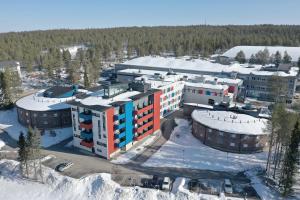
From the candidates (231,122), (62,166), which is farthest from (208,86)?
(62,166)

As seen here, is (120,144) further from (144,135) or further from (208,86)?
(208,86)

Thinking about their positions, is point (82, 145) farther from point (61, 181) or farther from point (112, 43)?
point (112, 43)

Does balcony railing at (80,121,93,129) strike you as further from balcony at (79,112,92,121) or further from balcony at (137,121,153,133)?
balcony at (137,121,153,133)

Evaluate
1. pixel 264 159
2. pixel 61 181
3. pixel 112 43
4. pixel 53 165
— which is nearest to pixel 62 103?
pixel 53 165

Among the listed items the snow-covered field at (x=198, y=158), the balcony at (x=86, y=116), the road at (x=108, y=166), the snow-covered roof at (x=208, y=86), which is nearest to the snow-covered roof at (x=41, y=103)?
the road at (x=108, y=166)

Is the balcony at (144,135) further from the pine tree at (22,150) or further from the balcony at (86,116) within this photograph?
the pine tree at (22,150)
